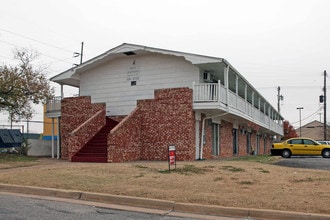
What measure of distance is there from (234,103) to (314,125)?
10545 cm

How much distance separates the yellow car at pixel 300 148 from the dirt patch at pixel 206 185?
542 inches

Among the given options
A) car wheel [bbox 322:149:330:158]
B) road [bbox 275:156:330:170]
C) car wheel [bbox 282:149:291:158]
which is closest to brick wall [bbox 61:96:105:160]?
road [bbox 275:156:330:170]

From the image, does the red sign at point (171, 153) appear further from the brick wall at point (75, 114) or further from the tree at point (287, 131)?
the tree at point (287, 131)

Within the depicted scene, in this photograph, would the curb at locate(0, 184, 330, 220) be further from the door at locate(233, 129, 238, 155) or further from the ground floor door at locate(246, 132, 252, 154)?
the ground floor door at locate(246, 132, 252, 154)

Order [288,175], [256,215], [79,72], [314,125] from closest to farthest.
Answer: [256,215]
[288,175]
[79,72]
[314,125]

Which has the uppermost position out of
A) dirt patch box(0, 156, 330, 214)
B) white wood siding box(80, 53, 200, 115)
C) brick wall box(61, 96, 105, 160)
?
white wood siding box(80, 53, 200, 115)

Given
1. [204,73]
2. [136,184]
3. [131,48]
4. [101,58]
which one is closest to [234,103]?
[204,73]

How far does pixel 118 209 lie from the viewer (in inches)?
331

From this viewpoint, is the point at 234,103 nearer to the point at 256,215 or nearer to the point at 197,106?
the point at 197,106

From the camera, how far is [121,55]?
23594 millimetres

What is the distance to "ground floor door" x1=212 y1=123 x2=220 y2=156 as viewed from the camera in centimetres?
2395

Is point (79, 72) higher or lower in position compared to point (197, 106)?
higher

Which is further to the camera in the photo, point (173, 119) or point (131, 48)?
point (131, 48)

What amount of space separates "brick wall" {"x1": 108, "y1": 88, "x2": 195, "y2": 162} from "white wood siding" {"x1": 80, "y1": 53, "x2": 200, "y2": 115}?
93 centimetres
